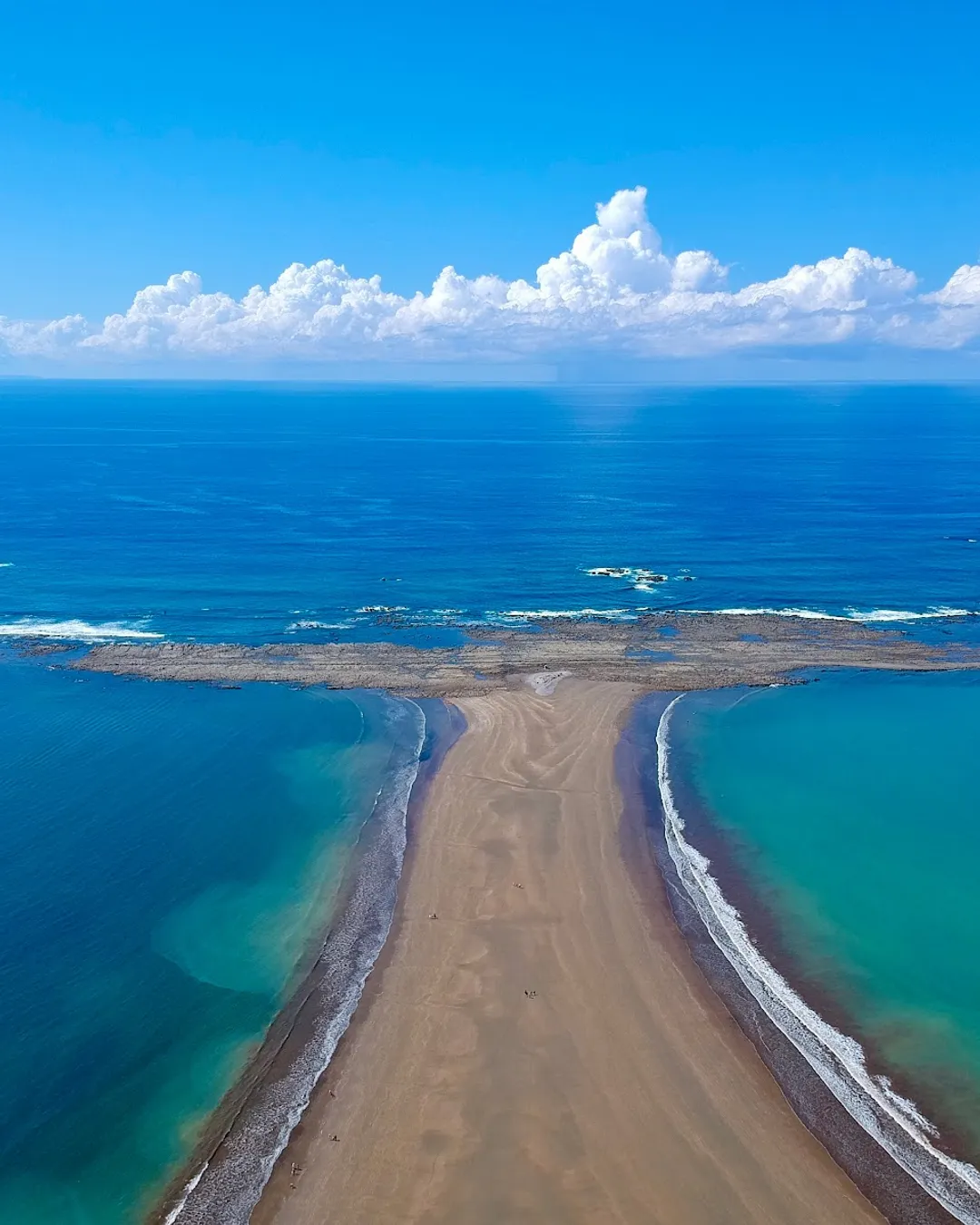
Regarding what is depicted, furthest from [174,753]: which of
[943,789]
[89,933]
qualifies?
[943,789]

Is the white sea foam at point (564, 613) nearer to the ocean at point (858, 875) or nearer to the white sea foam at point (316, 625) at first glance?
the white sea foam at point (316, 625)

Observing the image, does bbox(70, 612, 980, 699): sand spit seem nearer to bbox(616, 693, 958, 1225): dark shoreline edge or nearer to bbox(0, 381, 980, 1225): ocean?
bbox(0, 381, 980, 1225): ocean

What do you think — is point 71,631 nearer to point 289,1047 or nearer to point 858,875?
point 289,1047

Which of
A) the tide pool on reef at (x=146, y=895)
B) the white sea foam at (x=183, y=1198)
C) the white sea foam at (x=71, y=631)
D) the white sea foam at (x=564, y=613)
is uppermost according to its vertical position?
the white sea foam at (x=71, y=631)

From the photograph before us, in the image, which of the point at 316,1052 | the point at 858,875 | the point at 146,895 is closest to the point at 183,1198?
the point at 316,1052

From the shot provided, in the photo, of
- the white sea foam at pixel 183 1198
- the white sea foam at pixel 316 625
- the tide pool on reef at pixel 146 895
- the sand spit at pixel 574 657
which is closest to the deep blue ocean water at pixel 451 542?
the white sea foam at pixel 316 625

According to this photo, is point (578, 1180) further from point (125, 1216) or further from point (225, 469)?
point (225, 469)
